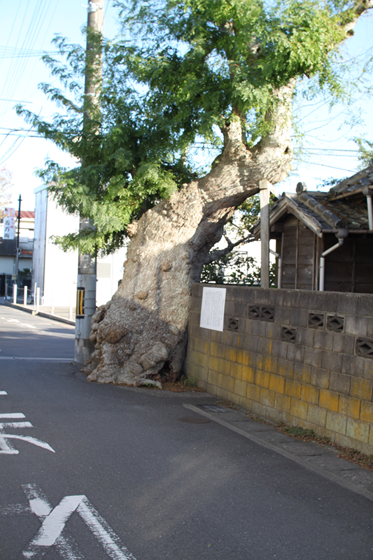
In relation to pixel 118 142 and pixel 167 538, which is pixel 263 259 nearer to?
pixel 118 142

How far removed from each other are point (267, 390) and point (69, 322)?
59.7 ft

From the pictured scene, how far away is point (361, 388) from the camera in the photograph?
20.2ft

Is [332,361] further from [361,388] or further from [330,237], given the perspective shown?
[330,237]

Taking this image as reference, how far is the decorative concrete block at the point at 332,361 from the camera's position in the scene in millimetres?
6571

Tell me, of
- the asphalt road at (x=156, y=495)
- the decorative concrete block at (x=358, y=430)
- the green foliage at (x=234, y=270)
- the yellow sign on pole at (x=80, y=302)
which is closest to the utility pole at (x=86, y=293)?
the yellow sign on pole at (x=80, y=302)

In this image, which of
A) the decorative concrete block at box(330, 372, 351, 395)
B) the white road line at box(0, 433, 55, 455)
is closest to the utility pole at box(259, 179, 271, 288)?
the decorative concrete block at box(330, 372, 351, 395)

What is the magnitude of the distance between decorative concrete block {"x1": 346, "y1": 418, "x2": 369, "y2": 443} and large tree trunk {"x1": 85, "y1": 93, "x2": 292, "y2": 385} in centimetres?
483

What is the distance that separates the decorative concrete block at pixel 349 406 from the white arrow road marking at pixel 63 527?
3214mm

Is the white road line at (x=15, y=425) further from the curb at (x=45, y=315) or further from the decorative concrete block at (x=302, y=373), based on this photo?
the curb at (x=45, y=315)

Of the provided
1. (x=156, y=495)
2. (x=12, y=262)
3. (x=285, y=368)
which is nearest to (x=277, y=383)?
(x=285, y=368)

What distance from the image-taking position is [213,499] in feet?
15.6

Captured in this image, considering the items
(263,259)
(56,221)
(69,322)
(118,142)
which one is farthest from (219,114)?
(56,221)

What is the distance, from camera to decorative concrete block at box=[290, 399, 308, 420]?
23.2 ft

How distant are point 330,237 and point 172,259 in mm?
3245
